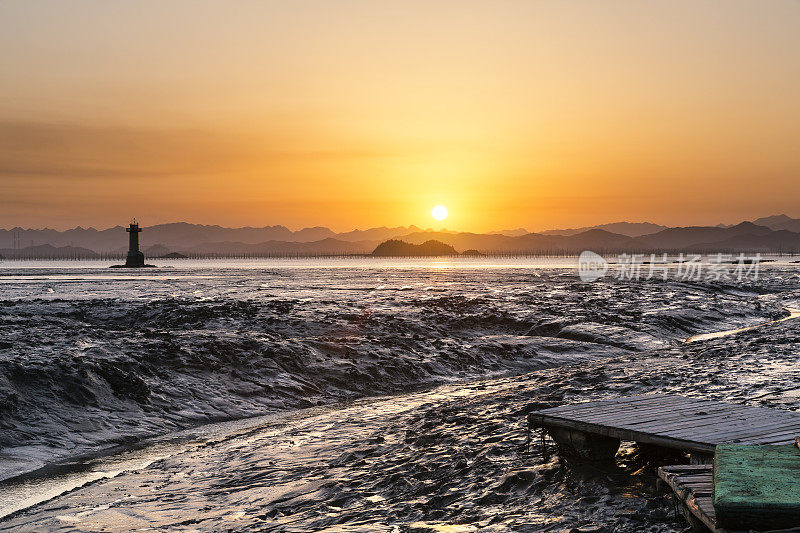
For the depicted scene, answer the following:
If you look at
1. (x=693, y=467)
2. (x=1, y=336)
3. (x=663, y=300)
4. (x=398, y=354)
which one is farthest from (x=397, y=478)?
(x=663, y=300)

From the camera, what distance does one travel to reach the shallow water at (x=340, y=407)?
762cm

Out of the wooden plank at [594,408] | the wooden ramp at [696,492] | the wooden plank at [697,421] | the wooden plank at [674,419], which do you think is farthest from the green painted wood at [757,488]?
the wooden plank at [594,408]

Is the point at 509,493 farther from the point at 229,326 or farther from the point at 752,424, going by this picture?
the point at 229,326

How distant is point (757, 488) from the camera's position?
17.6ft

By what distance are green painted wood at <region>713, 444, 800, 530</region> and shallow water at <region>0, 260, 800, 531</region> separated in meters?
0.92

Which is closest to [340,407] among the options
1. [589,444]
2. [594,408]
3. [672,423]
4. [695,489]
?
[594,408]

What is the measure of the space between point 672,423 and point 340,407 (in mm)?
8029

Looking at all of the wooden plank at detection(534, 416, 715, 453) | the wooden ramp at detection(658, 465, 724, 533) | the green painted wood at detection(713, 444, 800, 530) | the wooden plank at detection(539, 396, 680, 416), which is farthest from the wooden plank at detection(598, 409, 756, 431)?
the green painted wood at detection(713, 444, 800, 530)

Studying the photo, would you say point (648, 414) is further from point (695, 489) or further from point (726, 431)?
point (695, 489)

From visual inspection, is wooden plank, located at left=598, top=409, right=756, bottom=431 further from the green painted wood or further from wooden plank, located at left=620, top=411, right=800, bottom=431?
the green painted wood

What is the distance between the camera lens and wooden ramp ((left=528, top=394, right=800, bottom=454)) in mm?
7430

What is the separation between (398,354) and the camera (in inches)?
757

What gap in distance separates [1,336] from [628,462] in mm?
17188

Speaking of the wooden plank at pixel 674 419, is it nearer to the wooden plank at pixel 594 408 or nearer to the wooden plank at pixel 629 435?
Answer: the wooden plank at pixel 629 435
